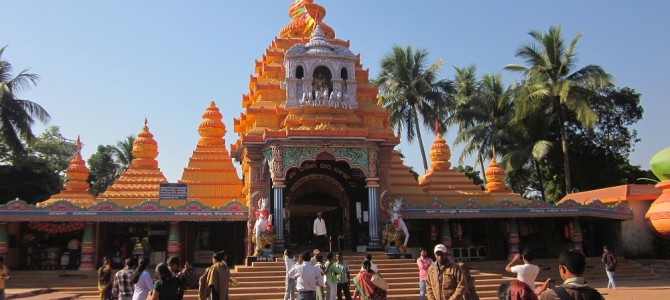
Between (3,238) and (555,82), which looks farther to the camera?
(555,82)

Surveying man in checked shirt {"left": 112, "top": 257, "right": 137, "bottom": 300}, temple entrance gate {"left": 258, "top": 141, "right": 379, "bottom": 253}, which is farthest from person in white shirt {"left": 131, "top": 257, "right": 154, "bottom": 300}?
temple entrance gate {"left": 258, "top": 141, "right": 379, "bottom": 253}

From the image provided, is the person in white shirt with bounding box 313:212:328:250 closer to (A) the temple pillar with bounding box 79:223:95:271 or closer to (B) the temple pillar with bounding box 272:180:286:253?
(B) the temple pillar with bounding box 272:180:286:253

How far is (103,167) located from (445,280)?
161 ft

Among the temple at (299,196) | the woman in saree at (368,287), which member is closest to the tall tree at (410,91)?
the temple at (299,196)

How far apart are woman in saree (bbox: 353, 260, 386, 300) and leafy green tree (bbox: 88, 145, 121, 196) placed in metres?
43.4

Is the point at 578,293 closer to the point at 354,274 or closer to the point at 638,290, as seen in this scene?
the point at 354,274

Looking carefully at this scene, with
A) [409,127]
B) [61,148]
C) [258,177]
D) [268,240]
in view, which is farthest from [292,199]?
[61,148]

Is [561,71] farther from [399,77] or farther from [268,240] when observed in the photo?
[268,240]

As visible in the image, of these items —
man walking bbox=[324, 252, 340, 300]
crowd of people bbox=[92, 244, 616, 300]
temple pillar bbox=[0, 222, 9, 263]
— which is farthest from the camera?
temple pillar bbox=[0, 222, 9, 263]

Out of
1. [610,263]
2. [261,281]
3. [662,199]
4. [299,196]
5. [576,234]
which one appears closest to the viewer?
[261,281]

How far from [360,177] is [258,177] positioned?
3.61 metres

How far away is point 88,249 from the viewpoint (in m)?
19.8

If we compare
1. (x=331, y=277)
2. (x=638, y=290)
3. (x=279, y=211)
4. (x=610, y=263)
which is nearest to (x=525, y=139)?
(x=638, y=290)

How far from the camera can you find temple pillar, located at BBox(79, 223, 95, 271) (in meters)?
19.6
